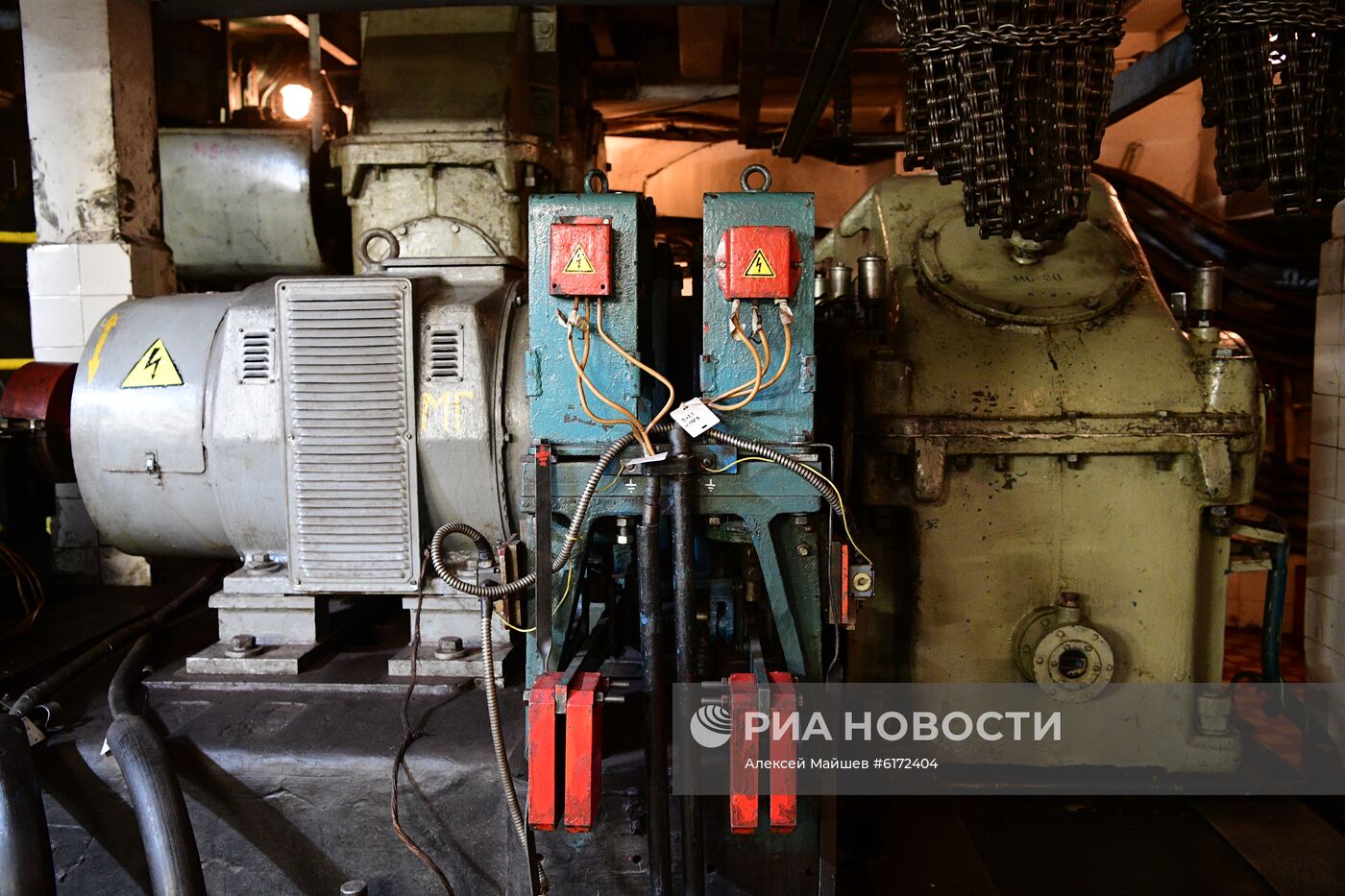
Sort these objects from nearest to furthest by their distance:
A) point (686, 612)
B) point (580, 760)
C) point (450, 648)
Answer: point (580, 760)
point (686, 612)
point (450, 648)

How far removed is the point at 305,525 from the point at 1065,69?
7.33 ft

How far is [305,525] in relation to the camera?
2514 mm

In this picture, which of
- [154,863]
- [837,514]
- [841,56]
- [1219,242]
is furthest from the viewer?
[1219,242]

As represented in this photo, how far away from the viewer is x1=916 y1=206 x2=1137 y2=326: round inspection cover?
2605 mm

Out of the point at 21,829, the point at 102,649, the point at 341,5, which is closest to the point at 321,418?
the point at 102,649

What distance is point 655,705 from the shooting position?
1884mm

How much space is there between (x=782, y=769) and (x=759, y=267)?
1065 mm

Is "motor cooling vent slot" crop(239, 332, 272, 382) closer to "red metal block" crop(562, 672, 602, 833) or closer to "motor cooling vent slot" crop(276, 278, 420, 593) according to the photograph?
"motor cooling vent slot" crop(276, 278, 420, 593)

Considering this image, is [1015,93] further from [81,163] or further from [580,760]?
[81,163]

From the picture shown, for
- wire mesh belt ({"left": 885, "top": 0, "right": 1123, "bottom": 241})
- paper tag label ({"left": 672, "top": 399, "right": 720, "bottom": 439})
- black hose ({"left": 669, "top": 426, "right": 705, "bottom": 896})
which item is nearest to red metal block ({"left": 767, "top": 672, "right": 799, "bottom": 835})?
black hose ({"left": 669, "top": 426, "right": 705, "bottom": 896})

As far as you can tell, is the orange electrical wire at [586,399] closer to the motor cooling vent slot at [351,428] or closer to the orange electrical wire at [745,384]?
the orange electrical wire at [745,384]

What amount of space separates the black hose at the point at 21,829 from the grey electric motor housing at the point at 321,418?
75 centimetres

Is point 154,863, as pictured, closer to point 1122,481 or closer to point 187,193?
point 1122,481

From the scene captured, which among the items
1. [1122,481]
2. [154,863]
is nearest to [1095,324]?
[1122,481]
